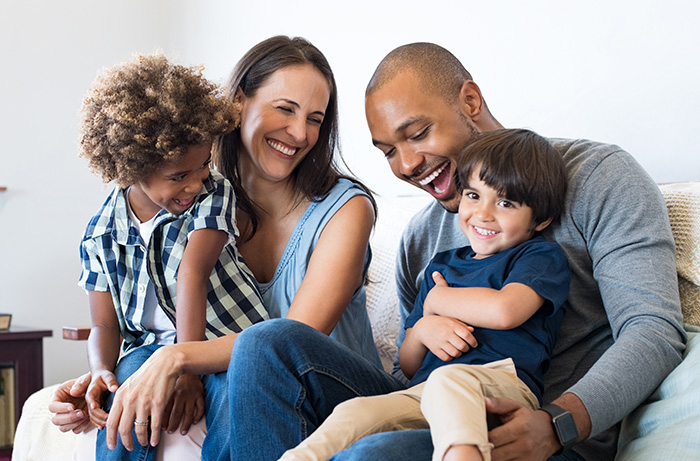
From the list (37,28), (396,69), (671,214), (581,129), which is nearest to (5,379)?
(37,28)

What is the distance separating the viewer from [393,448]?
0.86 m

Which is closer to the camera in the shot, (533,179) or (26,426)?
(533,179)

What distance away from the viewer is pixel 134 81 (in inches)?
53.0

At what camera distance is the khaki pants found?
845mm

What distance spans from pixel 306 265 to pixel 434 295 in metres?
0.40

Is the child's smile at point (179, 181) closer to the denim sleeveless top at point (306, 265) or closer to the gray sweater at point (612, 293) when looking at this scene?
the denim sleeveless top at point (306, 265)

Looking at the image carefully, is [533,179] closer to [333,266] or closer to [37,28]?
[333,266]

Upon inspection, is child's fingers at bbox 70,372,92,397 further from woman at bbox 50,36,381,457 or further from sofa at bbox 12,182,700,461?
sofa at bbox 12,182,700,461

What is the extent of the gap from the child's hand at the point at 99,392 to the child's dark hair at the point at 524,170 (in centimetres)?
77

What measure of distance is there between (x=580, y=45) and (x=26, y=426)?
5.58 feet

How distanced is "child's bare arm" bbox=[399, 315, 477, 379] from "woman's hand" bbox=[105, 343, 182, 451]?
41 cm

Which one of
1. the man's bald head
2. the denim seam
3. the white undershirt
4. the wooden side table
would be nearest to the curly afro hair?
the white undershirt

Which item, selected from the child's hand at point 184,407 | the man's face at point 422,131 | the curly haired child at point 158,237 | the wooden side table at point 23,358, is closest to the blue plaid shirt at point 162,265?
the curly haired child at point 158,237

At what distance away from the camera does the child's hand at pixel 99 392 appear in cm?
128
